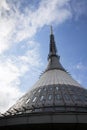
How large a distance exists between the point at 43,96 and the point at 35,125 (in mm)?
11229

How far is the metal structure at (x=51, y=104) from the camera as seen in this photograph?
78.1 feet

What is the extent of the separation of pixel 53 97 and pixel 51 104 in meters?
3.31

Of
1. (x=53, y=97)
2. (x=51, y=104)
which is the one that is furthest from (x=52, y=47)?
(x=51, y=104)

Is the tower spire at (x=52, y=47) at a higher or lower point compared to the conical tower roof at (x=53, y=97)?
higher

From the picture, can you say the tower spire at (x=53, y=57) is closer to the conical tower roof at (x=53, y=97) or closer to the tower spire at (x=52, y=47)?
the tower spire at (x=52, y=47)

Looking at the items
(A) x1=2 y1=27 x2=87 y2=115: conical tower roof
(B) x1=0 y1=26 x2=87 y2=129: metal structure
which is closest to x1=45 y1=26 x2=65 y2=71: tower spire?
(B) x1=0 y1=26 x2=87 y2=129: metal structure

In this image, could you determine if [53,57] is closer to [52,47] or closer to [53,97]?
[52,47]

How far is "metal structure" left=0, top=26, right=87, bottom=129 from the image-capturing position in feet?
78.1

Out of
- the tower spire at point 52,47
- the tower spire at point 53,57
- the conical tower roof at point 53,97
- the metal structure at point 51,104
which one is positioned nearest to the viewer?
the metal structure at point 51,104

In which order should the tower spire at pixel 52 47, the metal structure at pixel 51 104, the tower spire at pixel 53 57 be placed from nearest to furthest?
the metal structure at pixel 51 104
the tower spire at pixel 53 57
the tower spire at pixel 52 47

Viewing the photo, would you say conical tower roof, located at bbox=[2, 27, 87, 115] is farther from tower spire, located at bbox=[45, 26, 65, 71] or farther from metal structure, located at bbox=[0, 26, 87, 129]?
tower spire, located at bbox=[45, 26, 65, 71]

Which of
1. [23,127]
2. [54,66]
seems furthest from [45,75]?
[23,127]

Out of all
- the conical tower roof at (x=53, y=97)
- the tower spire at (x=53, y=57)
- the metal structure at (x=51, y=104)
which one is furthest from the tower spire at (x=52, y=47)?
the conical tower roof at (x=53, y=97)

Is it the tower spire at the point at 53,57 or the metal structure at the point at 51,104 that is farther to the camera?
the tower spire at the point at 53,57
